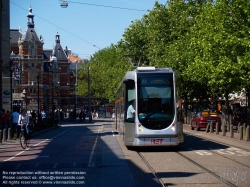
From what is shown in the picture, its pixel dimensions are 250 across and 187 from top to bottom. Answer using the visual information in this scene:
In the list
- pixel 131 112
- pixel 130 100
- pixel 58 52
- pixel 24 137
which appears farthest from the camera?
pixel 58 52

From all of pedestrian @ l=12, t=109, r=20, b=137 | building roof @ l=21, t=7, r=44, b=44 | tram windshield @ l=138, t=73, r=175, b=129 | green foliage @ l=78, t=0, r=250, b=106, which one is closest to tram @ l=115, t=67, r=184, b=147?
tram windshield @ l=138, t=73, r=175, b=129

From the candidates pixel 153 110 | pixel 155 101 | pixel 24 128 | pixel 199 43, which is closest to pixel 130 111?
pixel 153 110

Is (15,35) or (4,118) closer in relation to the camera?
(4,118)

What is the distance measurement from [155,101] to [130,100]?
113 cm

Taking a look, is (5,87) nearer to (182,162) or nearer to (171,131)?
(171,131)

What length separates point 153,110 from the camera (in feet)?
61.9

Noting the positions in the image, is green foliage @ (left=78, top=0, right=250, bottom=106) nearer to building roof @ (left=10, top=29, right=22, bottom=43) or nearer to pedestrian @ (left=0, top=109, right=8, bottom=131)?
pedestrian @ (left=0, top=109, right=8, bottom=131)

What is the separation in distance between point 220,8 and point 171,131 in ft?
43.9

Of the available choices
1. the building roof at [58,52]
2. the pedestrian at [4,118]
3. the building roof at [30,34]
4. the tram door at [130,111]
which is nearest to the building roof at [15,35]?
the building roof at [30,34]

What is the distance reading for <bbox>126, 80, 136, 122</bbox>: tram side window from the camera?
19103mm

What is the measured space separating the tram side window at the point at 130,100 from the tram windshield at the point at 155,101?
0.31 metres

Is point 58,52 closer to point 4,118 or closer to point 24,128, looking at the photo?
point 4,118

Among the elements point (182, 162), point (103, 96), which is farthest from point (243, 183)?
point (103, 96)

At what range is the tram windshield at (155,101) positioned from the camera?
1873cm
